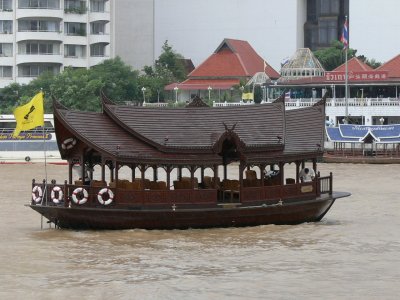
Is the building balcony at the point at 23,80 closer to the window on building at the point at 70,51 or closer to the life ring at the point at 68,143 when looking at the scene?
the window on building at the point at 70,51

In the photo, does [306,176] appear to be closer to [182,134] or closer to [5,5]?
[182,134]

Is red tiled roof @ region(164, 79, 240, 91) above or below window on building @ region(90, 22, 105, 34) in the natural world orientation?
below

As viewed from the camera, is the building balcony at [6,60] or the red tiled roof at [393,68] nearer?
the red tiled roof at [393,68]

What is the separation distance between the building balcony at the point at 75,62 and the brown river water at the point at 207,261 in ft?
147

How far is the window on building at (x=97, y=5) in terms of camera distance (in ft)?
254

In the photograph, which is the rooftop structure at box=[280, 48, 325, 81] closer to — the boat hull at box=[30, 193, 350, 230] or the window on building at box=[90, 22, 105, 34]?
the window on building at box=[90, 22, 105, 34]

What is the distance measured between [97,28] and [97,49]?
1331 millimetres

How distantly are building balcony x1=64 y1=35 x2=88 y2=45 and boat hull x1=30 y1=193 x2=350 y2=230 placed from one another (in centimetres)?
4903

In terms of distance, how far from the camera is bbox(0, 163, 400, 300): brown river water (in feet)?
67.7

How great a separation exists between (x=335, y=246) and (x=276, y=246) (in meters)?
1.26

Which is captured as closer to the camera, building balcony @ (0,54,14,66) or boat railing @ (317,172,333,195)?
boat railing @ (317,172,333,195)

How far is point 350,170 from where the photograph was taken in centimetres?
4888

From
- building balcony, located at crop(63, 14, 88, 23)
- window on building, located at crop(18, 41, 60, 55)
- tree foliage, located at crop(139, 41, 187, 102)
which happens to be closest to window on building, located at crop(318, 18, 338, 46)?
tree foliage, located at crop(139, 41, 187, 102)

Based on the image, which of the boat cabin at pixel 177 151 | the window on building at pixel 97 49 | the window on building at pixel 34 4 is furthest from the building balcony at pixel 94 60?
the boat cabin at pixel 177 151
